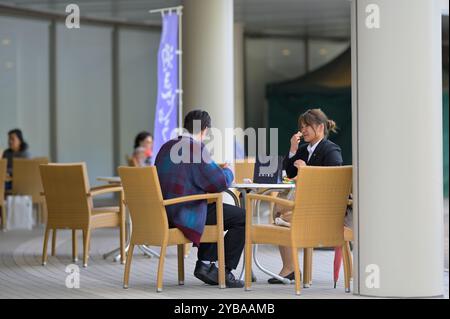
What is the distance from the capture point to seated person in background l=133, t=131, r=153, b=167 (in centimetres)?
1032

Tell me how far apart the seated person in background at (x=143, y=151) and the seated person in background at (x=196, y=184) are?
334cm

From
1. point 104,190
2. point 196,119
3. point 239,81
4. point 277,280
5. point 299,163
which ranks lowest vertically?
point 277,280

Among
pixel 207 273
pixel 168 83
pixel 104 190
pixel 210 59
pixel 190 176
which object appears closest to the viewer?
pixel 190 176

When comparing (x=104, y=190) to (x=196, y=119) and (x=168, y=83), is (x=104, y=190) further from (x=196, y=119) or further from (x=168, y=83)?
(x=168, y=83)

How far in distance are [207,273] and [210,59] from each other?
3.75m

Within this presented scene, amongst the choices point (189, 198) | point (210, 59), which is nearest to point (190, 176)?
point (189, 198)

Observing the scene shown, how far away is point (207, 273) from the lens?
698cm

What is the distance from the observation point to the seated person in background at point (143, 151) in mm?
10318

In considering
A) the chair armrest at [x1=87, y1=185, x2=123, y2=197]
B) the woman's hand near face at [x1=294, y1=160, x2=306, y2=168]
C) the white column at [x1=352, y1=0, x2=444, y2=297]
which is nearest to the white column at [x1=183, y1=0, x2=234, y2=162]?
the chair armrest at [x1=87, y1=185, x2=123, y2=197]

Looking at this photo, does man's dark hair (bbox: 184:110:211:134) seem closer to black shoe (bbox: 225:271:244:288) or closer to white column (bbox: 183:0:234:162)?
black shoe (bbox: 225:271:244:288)

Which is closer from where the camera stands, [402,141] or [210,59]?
[402,141]

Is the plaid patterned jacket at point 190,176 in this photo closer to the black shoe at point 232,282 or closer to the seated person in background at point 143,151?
the black shoe at point 232,282
